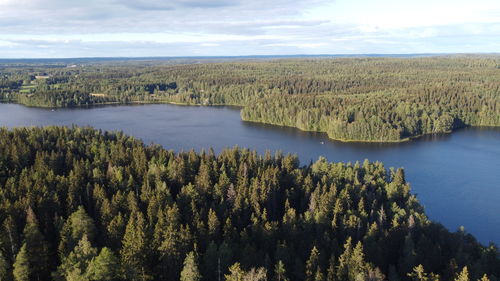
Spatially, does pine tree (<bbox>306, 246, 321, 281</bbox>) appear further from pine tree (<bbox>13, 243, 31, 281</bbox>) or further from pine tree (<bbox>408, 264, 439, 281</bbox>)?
Result: pine tree (<bbox>13, 243, 31, 281</bbox>)

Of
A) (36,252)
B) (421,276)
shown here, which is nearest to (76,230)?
(36,252)

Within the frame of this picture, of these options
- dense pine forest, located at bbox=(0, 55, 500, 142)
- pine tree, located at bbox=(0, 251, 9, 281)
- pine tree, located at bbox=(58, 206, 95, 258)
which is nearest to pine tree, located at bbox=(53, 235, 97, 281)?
pine tree, located at bbox=(58, 206, 95, 258)

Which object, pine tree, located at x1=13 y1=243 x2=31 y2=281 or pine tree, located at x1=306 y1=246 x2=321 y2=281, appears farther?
pine tree, located at x1=306 y1=246 x2=321 y2=281

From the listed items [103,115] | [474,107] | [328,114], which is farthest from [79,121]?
[474,107]

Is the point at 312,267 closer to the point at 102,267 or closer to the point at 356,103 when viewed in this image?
the point at 102,267

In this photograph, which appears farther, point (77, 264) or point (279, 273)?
point (279, 273)

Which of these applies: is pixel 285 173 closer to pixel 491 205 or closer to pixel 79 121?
pixel 491 205

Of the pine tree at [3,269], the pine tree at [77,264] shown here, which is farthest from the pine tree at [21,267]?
the pine tree at [77,264]
